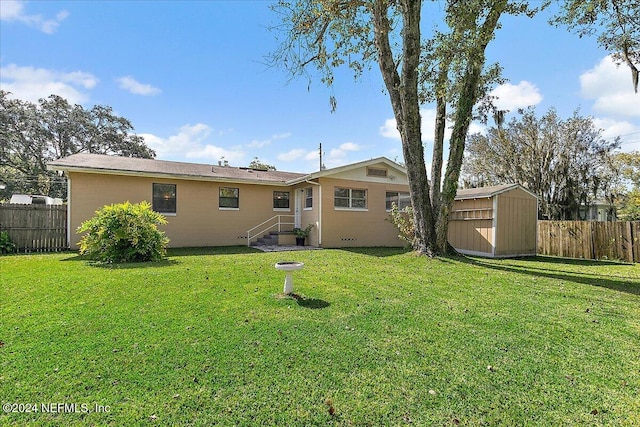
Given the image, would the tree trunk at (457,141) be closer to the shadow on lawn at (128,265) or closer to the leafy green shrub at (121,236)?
the shadow on lawn at (128,265)

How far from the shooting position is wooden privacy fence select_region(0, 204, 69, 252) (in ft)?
34.4

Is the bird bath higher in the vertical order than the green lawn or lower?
higher

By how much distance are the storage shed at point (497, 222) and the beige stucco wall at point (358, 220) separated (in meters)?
2.86

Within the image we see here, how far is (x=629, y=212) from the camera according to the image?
72.5 feet

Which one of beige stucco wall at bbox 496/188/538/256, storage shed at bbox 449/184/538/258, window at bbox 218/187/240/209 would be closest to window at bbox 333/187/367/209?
storage shed at bbox 449/184/538/258

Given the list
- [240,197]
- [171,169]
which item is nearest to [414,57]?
[240,197]

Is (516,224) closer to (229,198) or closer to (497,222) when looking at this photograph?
(497,222)

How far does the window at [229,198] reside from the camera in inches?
529

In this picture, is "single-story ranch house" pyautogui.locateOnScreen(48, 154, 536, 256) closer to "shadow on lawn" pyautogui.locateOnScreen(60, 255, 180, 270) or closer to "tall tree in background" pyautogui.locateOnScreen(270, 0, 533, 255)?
"tall tree in background" pyautogui.locateOnScreen(270, 0, 533, 255)

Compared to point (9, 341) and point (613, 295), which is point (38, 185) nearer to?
point (9, 341)

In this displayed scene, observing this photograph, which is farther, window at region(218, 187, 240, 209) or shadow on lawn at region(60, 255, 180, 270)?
window at region(218, 187, 240, 209)

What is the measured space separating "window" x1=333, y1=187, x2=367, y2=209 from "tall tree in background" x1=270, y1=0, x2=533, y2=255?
420 centimetres

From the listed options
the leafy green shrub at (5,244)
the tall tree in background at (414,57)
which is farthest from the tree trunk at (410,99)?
the leafy green shrub at (5,244)

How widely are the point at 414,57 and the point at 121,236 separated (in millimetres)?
9423
